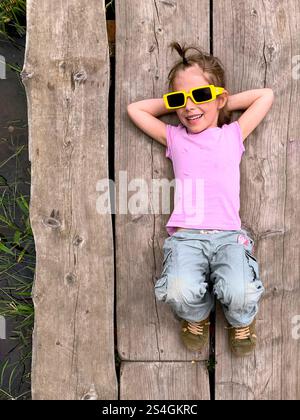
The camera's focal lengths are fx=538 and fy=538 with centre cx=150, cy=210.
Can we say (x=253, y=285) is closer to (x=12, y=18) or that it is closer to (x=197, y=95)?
(x=197, y=95)

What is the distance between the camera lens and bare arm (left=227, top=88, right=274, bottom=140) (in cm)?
259

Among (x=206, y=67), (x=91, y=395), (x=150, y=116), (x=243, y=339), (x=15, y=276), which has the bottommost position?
(x=91, y=395)

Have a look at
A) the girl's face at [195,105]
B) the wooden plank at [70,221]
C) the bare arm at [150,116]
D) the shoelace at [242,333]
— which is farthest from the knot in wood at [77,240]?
the shoelace at [242,333]

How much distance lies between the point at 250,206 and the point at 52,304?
1.10 meters

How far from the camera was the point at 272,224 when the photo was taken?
2.68m

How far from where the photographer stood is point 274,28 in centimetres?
272

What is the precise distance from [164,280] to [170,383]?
579mm

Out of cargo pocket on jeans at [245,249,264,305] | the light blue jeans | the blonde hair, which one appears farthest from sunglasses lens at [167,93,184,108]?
cargo pocket on jeans at [245,249,264,305]

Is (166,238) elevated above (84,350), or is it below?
above

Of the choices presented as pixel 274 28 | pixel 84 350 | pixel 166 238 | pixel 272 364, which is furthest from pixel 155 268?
Result: pixel 274 28

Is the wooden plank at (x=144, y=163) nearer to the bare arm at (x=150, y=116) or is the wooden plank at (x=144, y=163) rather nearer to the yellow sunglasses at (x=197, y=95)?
the bare arm at (x=150, y=116)

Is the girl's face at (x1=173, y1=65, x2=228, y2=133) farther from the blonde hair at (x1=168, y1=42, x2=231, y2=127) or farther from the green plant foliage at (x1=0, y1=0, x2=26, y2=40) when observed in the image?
the green plant foliage at (x1=0, y1=0, x2=26, y2=40)

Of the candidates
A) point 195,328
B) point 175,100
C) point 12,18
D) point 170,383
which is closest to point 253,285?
point 195,328

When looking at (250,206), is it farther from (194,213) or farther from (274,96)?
(274,96)
